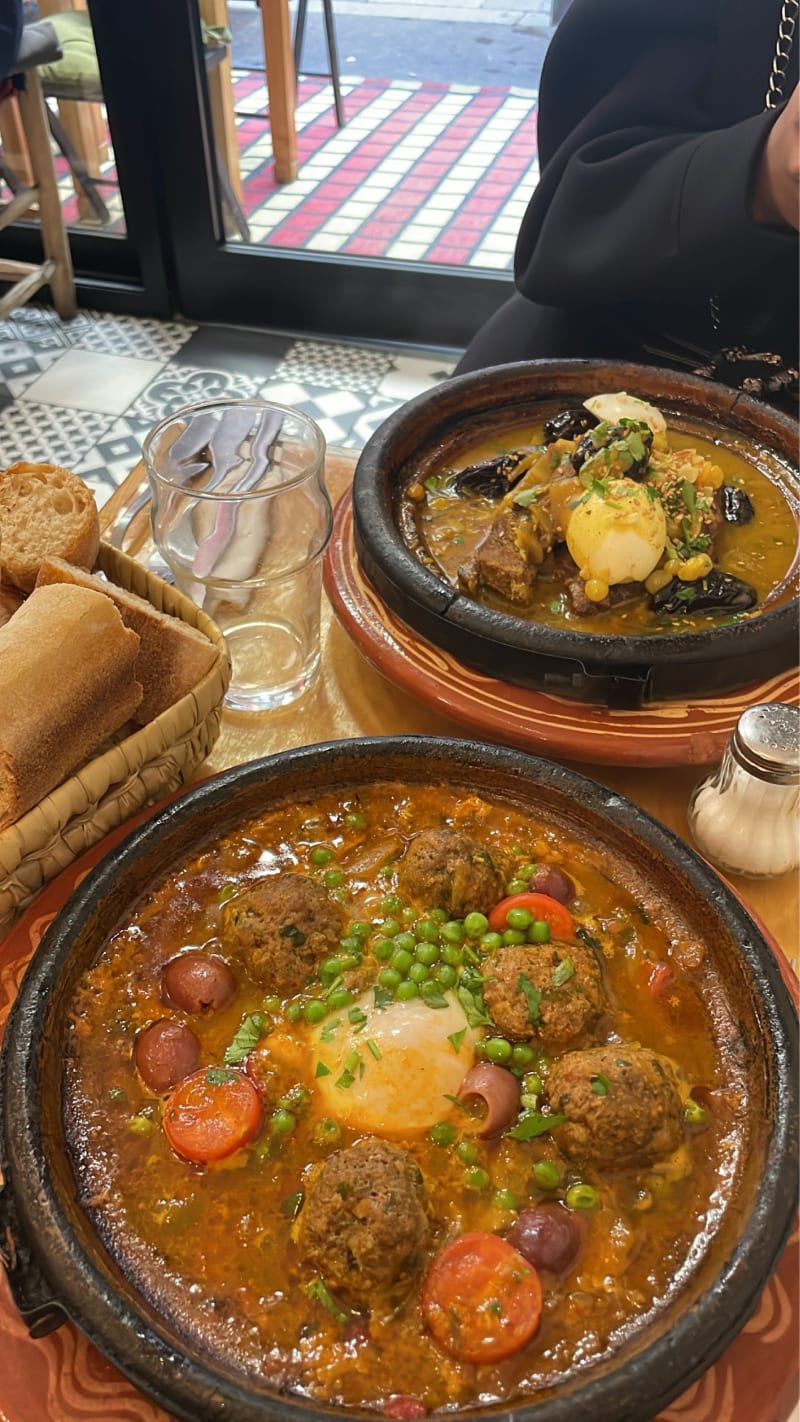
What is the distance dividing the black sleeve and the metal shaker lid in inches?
62.5

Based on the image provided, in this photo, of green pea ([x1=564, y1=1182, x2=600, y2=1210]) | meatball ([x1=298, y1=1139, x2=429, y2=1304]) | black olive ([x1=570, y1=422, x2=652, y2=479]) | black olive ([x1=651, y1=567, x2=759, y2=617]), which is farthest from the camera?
black olive ([x1=570, y1=422, x2=652, y2=479])

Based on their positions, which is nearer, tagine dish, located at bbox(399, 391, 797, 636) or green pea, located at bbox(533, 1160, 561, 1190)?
green pea, located at bbox(533, 1160, 561, 1190)

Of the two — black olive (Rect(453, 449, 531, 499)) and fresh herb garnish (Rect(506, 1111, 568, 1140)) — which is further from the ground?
black olive (Rect(453, 449, 531, 499))

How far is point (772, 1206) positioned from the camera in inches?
48.6

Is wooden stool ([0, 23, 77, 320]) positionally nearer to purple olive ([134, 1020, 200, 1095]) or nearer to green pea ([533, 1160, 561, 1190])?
purple olive ([134, 1020, 200, 1095])

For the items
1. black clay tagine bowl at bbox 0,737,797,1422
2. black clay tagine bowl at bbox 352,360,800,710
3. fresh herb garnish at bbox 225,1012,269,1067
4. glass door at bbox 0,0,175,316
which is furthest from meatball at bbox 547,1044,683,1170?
glass door at bbox 0,0,175,316

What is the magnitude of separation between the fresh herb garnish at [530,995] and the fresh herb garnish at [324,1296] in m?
0.44

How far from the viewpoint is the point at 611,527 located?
214 cm

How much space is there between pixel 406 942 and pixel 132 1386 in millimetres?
663

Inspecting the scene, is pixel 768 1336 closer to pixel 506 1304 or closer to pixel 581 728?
pixel 506 1304

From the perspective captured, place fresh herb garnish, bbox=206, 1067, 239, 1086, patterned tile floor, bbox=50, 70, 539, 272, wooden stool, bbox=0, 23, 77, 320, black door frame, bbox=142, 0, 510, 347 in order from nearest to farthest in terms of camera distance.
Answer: fresh herb garnish, bbox=206, 1067, 239, 1086, wooden stool, bbox=0, 23, 77, 320, black door frame, bbox=142, 0, 510, 347, patterned tile floor, bbox=50, 70, 539, 272

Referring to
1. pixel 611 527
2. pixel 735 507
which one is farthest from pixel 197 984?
pixel 735 507

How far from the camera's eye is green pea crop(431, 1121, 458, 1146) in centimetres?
140

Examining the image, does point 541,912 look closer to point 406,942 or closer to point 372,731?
point 406,942
